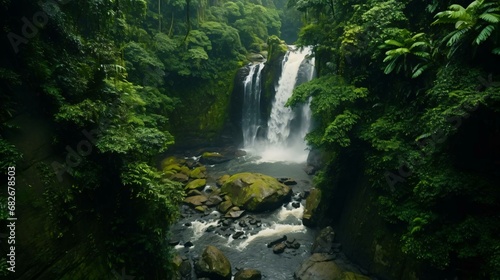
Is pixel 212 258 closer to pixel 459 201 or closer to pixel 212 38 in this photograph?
pixel 459 201

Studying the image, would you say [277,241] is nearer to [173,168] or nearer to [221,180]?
[221,180]

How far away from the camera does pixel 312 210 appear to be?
43.2 ft

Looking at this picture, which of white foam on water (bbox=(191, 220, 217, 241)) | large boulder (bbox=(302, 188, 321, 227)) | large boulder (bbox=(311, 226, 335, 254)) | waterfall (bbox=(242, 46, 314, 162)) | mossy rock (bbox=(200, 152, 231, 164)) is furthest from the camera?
waterfall (bbox=(242, 46, 314, 162))

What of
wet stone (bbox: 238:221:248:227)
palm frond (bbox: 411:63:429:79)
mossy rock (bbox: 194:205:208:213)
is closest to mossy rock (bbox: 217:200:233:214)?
mossy rock (bbox: 194:205:208:213)

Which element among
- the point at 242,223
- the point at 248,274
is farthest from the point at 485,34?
the point at 242,223

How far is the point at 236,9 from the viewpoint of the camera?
28.0 m

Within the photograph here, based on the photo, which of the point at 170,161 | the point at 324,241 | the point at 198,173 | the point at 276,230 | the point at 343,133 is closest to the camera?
the point at 343,133

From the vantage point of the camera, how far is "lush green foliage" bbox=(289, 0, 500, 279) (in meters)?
6.12

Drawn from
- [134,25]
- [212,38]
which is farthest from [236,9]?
[134,25]

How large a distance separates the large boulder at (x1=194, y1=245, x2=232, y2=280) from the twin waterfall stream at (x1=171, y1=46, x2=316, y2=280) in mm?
776

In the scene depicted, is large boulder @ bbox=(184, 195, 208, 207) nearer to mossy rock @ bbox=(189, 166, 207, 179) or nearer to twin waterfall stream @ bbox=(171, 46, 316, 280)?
twin waterfall stream @ bbox=(171, 46, 316, 280)

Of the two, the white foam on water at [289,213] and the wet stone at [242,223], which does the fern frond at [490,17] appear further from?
the wet stone at [242,223]

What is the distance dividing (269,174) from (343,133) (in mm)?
9998

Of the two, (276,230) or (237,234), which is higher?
(276,230)
